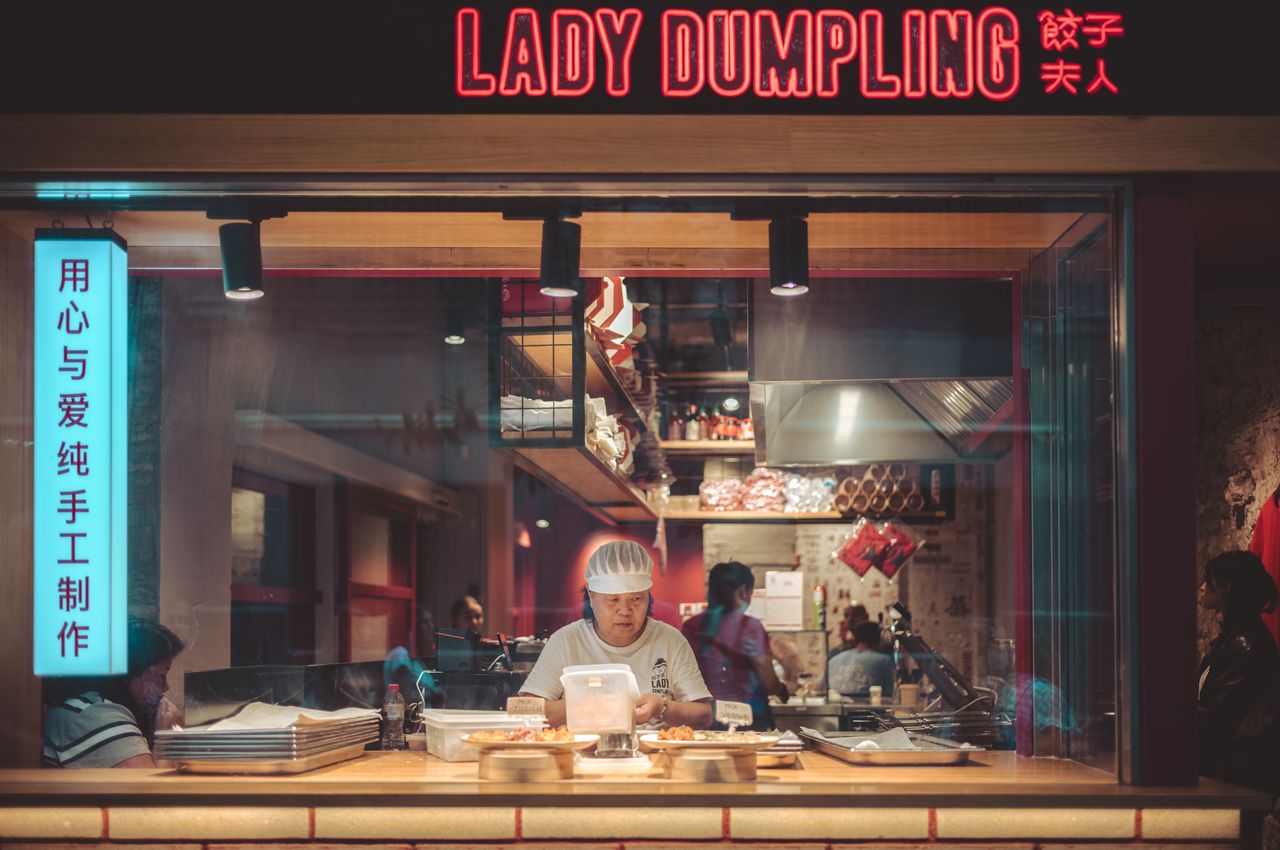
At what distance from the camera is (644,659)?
15.2ft

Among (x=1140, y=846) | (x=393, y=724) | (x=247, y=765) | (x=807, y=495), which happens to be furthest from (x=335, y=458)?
(x=1140, y=846)

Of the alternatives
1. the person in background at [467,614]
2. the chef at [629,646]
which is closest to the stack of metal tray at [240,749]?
the chef at [629,646]

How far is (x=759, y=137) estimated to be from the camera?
10.3ft

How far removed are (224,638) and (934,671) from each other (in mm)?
3023

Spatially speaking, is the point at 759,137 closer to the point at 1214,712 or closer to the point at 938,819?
the point at 938,819

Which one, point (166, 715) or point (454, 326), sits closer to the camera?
point (166, 715)

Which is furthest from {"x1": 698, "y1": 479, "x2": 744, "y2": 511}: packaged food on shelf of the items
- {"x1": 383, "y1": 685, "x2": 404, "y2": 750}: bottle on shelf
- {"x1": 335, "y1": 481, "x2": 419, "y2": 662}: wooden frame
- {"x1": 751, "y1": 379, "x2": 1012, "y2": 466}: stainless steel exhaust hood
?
{"x1": 383, "y1": 685, "x2": 404, "y2": 750}: bottle on shelf

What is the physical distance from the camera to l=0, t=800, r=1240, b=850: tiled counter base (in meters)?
2.91

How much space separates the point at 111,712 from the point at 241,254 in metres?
1.43

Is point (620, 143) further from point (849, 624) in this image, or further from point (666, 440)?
point (849, 624)

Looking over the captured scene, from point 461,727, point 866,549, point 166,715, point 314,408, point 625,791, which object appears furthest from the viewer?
point 866,549

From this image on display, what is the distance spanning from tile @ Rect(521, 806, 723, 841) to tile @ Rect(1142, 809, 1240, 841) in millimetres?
1039

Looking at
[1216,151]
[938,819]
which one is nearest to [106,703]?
[938,819]

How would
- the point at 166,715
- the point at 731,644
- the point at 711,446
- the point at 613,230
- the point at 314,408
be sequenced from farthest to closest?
the point at 711,446, the point at 314,408, the point at 731,644, the point at 166,715, the point at 613,230
